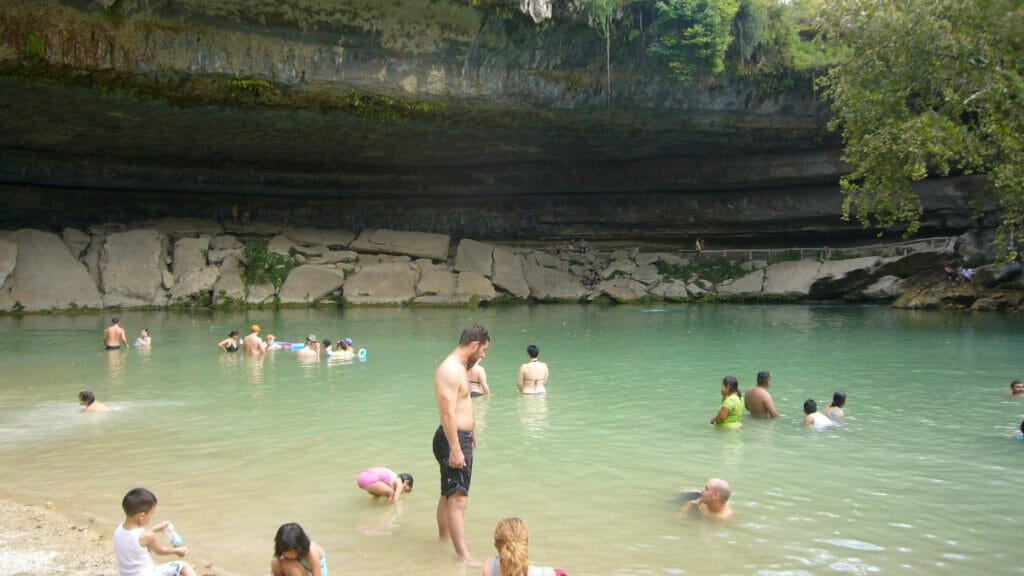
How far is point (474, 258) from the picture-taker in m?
29.8

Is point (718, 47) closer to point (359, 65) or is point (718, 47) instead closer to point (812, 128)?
point (812, 128)

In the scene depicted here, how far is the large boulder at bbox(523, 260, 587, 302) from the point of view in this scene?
29.6m

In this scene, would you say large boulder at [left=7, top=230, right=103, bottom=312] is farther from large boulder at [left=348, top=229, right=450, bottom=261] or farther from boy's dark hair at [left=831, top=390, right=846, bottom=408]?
boy's dark hair at [left=831, top=390, right=846, bottom=408]

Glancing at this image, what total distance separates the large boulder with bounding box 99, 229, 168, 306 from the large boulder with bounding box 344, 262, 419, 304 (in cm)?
610

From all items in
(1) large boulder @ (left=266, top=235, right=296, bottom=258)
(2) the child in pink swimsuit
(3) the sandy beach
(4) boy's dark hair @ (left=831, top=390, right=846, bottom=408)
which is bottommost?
(3) the sandy beach

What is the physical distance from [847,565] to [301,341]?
48.0 ft

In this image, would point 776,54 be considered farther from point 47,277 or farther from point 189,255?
point 47,277

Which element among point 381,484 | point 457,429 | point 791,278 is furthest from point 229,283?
point 457,429

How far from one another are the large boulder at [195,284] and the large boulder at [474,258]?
8.44 m

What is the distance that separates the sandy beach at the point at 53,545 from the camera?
16.5 ft

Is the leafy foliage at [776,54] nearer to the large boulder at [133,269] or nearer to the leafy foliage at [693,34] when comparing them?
the leafy foliage at [693,34]

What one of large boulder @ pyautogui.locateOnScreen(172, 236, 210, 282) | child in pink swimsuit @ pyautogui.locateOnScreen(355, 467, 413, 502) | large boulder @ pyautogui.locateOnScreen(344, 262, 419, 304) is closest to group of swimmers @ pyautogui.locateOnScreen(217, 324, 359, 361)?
child in pink swimsuit @ pyautogui.locateOnScreen(355, 467, 413, 502)

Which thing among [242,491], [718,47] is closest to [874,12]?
[718,47]

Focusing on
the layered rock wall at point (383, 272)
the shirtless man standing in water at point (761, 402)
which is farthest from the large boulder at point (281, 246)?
the shirtless man standing in water at point (761, 402)
